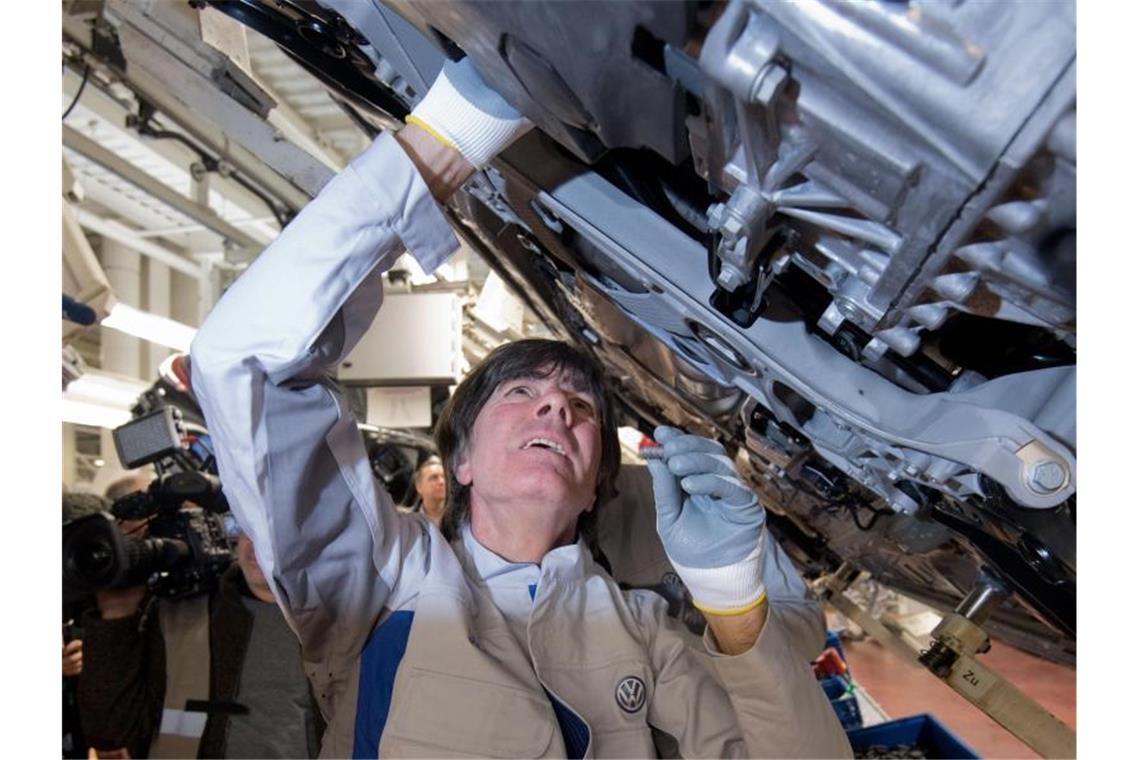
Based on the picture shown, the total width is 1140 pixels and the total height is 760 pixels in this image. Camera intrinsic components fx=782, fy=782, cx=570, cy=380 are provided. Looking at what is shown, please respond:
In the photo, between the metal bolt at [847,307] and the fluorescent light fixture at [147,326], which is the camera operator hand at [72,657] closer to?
the fluorescent light fixture at [147,326]

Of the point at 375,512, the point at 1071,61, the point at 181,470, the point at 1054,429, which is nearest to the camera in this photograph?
the point at 1071,61

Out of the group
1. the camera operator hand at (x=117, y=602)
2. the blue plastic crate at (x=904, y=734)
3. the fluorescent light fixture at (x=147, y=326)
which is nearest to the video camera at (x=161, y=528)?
the camera operator hand at (x=117, y=602)

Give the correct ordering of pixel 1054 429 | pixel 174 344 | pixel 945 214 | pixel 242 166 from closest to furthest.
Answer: pixel 945 214
pixel 1054 429
pixel 242 166
pixel 174 344

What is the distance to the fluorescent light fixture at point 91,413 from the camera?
4480 mm

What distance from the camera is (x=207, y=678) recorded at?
220cm

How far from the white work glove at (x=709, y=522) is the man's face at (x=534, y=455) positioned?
0.23 meters

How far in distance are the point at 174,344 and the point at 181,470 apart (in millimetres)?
959

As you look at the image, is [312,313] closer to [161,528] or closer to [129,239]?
[161,528]

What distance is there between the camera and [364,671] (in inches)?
51.4

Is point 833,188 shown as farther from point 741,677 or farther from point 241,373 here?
point 741,677

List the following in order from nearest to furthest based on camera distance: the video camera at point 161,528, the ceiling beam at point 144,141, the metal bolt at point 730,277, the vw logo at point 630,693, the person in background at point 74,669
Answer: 1. the metal bolt at point 730,277
2. the vw logo at point 630,693
3. the video camera at point 161,528
4. the person in background at point 74,669
5. the ceiling beam at point 144,141

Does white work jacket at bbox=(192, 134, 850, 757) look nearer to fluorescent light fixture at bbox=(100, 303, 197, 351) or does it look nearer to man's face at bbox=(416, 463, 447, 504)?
fluorescent light fixture at bbox=(100, 303, 197, 351)

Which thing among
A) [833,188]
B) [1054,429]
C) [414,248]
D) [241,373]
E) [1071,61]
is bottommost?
[241,373]

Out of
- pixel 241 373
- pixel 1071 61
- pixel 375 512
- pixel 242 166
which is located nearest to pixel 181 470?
pixel 242 166
